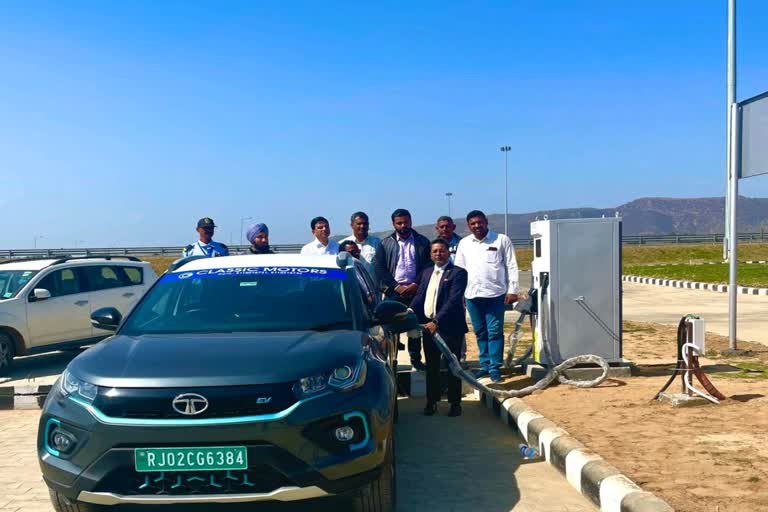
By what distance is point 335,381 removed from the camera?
413 centimetres

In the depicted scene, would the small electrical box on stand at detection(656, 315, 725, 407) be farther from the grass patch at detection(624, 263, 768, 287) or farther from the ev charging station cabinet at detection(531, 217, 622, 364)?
the grass patch at detection(624, 263, 768, 287)

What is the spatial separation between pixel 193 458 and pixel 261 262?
2.19m

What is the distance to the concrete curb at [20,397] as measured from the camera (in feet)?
27.8

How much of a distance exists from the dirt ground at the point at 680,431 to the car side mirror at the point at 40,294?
6777mm

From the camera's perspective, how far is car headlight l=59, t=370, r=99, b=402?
405 centimetres

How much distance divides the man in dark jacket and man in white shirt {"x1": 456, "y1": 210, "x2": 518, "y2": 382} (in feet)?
1.44

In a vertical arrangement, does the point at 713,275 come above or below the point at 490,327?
below

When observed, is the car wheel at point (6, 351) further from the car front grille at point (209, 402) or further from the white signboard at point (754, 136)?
the white signboard at point (754, 136)

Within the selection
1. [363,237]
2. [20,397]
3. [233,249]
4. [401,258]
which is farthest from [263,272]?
[233,249]

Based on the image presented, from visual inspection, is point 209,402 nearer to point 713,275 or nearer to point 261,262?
point 261,262

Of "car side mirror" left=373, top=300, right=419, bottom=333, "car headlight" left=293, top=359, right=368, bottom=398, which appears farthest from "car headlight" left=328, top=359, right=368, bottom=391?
"car side mirror" left=373, top=300, right=419, bottom=333

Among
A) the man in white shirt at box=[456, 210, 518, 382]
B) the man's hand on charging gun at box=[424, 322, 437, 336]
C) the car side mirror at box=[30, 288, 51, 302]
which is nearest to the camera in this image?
the man's hand on charging gun at box=[424, 322, 437, 336]

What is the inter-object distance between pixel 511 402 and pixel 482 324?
1.24 m

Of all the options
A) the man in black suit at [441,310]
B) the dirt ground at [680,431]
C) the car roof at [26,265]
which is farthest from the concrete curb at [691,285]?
the car roof at [26,265]
